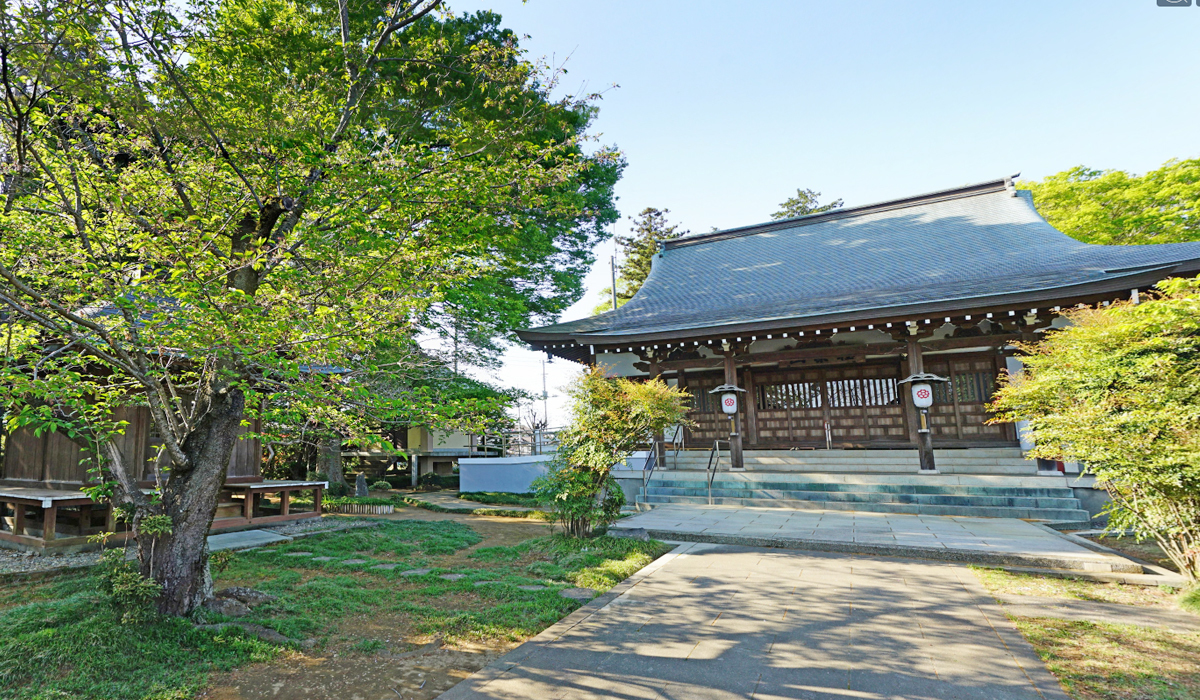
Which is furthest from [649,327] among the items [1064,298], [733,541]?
[1064,298]

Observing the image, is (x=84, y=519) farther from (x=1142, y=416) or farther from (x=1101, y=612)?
(x=1142, y=416)

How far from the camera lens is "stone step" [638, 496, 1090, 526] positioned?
851 centimetres

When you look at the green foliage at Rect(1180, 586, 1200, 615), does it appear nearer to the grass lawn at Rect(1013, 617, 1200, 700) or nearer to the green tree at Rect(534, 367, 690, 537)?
the grass lawn at Rect(1013, 617, 1200, 700)

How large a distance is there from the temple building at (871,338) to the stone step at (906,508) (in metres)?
0.03

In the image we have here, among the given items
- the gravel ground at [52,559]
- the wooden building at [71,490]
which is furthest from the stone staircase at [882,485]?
the wooden building at [71,490]

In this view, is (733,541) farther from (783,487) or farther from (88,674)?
(88,674)

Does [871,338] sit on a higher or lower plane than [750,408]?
higher

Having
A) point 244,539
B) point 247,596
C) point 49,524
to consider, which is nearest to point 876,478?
point 247,596

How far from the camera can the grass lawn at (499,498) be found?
13.9 meters

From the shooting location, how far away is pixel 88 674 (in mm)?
3369

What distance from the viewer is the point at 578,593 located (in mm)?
5281

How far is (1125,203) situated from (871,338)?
12972 mm

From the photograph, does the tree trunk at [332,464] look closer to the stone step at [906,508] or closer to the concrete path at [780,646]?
the stone step at [906,508]

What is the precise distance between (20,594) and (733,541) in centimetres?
803
